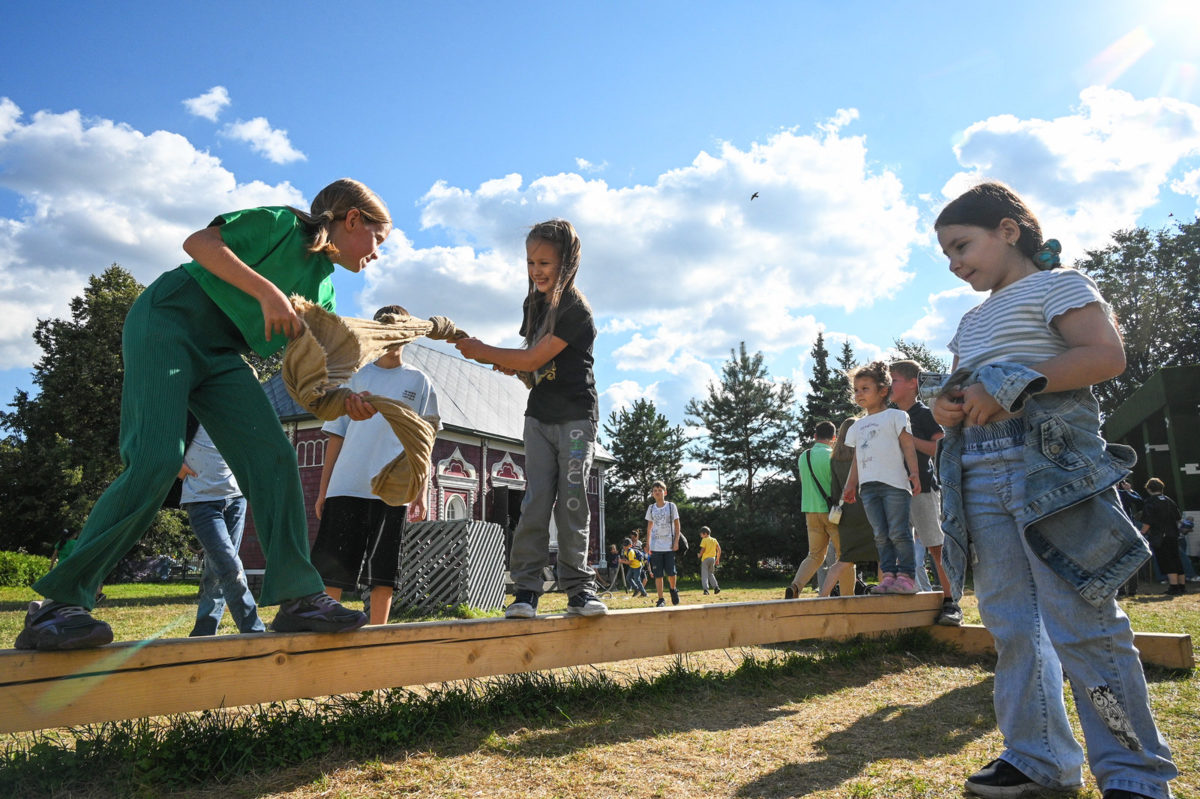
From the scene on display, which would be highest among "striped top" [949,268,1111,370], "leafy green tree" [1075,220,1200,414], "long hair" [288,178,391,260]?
"leafy green tree" [1075,220,1200,414]

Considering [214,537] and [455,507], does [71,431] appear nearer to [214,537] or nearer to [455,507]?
[455,507]

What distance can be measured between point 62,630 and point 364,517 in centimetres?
204

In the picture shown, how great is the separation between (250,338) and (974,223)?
2764 mm

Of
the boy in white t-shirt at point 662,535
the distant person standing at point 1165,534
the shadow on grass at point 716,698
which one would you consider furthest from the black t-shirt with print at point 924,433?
the distant person standing at point 1165,534

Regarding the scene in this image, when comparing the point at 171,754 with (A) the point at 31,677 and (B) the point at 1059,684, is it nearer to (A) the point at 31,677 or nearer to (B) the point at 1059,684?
(A) the point at 31,677

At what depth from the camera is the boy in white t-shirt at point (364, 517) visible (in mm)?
4188

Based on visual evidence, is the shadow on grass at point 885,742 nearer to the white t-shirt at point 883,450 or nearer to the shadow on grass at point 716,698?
the shadow on grass at point 716,698

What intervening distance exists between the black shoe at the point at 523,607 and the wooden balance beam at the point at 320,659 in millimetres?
103

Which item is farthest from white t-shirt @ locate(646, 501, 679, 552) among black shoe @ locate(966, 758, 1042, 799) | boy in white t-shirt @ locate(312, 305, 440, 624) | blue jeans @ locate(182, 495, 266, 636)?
black shoe @ locate(966, 758, 1042, 799)

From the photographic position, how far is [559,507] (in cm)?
383

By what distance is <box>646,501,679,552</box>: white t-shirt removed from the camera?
13.9 m

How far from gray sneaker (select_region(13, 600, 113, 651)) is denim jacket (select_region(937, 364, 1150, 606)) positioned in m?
2.98

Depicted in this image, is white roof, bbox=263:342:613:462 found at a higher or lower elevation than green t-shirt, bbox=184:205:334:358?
higher

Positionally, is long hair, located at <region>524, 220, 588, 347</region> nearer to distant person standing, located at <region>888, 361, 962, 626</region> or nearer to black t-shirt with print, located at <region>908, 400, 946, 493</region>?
distant person standing, located at <region>888, 361, 962, 626</region>
